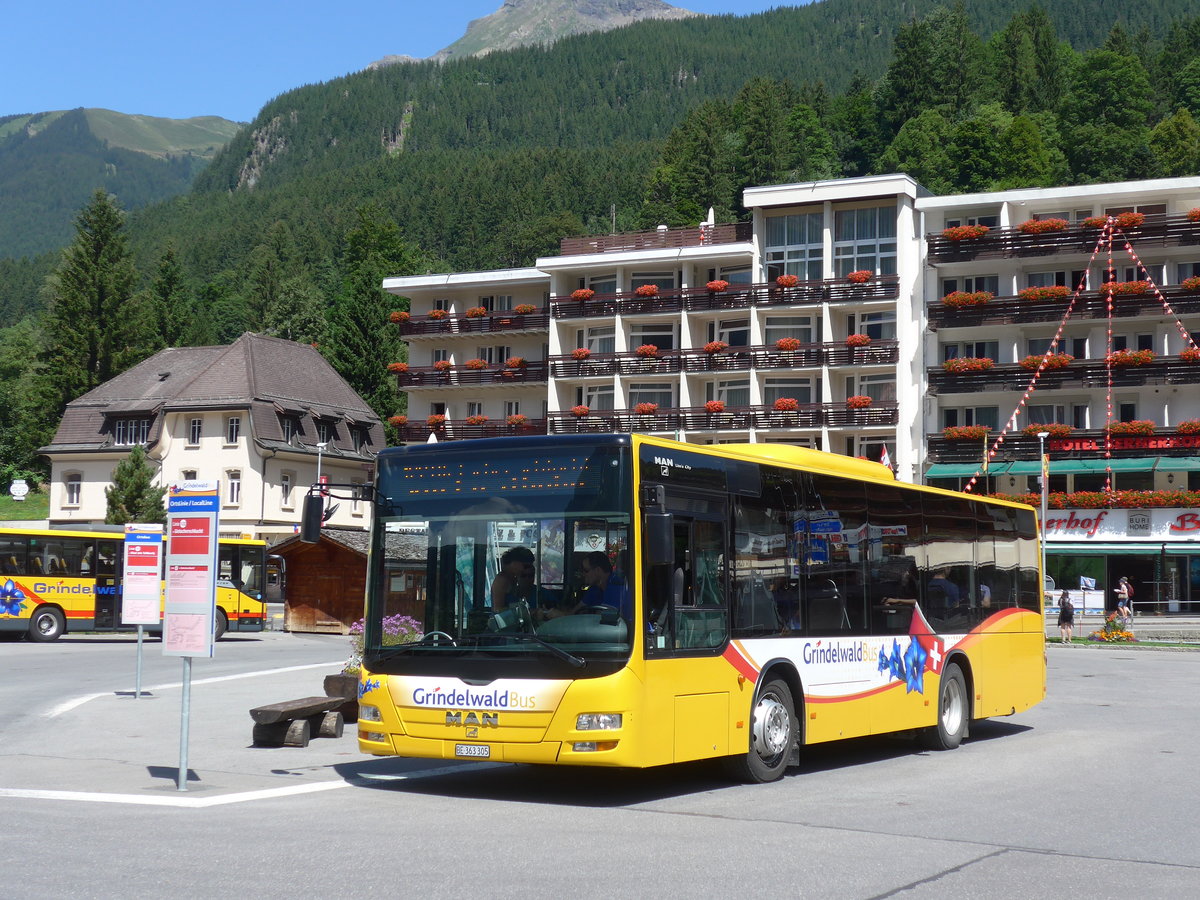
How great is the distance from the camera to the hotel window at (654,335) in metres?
69.2

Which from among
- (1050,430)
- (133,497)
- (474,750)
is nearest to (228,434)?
(133,497)

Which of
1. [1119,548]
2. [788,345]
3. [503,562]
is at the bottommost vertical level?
[503,562]

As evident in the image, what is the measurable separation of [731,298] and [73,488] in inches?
1374

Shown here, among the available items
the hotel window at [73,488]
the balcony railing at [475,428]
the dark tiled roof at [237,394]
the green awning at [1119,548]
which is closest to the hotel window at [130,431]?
the dark tiled roof at [237,394]

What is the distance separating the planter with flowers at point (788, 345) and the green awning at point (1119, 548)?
1340 cm

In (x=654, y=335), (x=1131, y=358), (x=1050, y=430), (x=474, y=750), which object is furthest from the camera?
(x=654, y=335)

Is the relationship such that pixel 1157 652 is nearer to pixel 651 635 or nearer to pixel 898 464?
pixel 898 464

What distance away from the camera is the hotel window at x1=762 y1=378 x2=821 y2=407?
65.4m

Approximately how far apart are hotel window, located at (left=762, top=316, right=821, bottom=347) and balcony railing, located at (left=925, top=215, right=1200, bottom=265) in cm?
593

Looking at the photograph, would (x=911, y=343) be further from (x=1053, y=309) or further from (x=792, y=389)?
(x=1053, y=309)

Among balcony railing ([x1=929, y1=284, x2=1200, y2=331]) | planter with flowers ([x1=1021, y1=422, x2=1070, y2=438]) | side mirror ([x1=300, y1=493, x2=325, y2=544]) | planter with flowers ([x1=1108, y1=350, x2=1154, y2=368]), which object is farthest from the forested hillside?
side mirror ([x1=300, y1=493, x2=325, y2=544])

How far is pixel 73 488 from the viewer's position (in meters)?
75.4

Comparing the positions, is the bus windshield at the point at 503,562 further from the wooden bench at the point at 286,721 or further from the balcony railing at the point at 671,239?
the balcony railing at the point at 671,239

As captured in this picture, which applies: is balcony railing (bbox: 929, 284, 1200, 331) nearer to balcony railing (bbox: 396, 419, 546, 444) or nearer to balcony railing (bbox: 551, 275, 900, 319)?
balcony railing (bbox: 551, 275, 900, 319)
